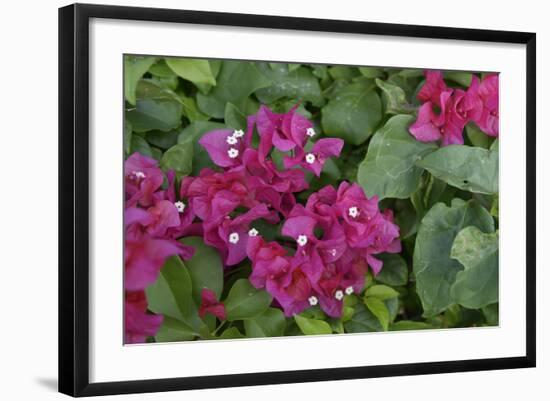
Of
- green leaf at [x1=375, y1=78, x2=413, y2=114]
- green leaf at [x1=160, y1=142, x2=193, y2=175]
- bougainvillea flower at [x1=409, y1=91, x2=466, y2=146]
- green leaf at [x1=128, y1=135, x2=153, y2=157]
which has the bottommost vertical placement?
green leaf at [x1=160, y1=142, x2=193, y2=175]

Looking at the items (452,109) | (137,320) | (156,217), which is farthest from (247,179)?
(452,109)

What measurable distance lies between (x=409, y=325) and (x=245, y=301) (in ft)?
0.90

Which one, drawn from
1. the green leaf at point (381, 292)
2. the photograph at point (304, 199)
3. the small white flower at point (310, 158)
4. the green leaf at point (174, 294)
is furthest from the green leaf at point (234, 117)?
the green leaf at point (381, 292)

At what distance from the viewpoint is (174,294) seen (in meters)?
A: 1.56

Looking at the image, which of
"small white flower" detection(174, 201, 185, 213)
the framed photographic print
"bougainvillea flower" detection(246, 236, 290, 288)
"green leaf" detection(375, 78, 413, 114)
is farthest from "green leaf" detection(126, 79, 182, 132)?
"green leaf" detection(375, 78, 413, 114)

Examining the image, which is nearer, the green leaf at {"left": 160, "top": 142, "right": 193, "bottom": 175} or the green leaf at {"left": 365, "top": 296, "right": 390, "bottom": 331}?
the green leaf at {"left": 160, "top": 142, "right": 193, "bottom": 175}

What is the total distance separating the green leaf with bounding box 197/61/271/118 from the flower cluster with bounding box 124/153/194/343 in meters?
0.11

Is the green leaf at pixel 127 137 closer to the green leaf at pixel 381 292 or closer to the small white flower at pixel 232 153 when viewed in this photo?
the small white flower at pixel 232 153

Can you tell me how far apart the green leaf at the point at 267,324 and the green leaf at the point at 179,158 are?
231 millimetres

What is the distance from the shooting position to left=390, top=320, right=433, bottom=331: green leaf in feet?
5.63

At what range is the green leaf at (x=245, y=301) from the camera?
1605 millimetres

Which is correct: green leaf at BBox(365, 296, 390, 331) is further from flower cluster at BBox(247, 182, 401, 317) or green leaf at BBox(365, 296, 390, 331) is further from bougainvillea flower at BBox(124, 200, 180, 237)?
bougainvillea flower at BBox(124, 200, 180, 237)

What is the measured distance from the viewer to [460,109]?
1.76m

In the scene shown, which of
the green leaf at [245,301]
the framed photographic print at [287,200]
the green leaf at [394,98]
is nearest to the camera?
the framed photographic print at [287,200]
